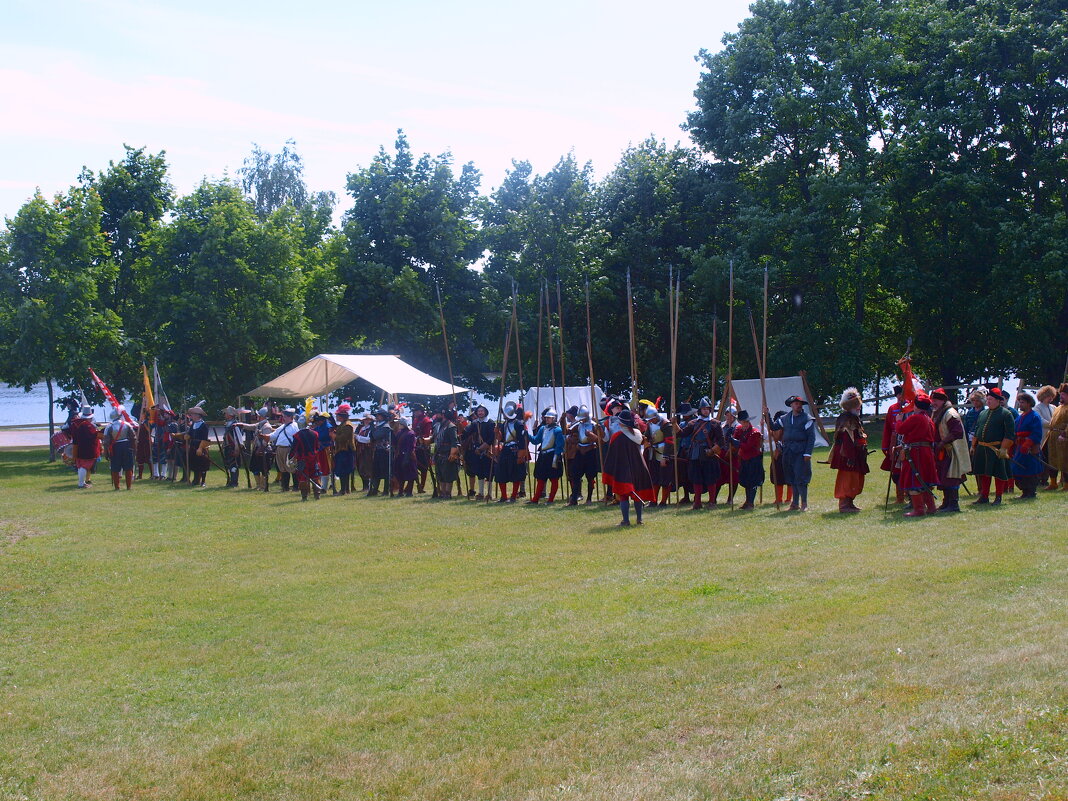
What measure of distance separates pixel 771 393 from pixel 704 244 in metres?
7.33

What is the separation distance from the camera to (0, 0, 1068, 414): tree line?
3216cm

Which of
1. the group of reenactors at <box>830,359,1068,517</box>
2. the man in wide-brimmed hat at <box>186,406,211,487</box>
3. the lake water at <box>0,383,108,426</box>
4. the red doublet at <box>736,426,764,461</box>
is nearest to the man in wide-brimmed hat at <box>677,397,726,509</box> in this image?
the red doublet at <box>736,426,764,461</box>

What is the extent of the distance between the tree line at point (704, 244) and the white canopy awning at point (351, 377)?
5.86 meters

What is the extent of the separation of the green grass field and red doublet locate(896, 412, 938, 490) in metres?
0.62

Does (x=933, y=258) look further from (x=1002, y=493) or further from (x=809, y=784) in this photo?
(x=809, y=784)

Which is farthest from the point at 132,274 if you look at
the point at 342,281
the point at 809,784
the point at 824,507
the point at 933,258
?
the point at 809,784

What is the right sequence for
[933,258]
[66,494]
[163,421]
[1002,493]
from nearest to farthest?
[1002,493] → [66,494] → [163,421] → [933,258]

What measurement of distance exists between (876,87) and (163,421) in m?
23.8

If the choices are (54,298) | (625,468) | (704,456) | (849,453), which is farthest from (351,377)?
(849,453)

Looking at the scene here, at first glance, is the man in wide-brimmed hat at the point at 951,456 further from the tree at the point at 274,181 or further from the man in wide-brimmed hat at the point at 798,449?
the tree at the point at 274,181

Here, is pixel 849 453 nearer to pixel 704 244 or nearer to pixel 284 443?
pixel 284 443

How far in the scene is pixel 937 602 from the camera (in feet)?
29.2

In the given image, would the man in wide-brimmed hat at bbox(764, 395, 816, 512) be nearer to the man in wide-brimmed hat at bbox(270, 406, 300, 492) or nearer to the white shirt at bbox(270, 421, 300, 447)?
the man in wide-brimmed hat at bbox(270, 406, 300, 492)

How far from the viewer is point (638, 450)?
15.1m
